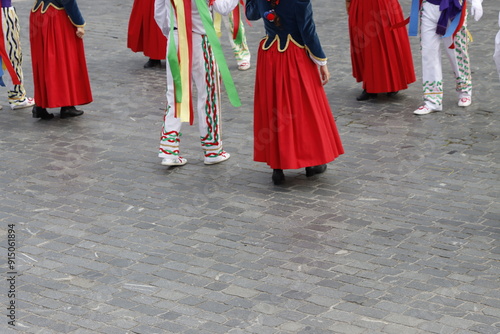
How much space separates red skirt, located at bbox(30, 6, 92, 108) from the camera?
9.13 m

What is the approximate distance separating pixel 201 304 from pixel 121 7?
10.3 m

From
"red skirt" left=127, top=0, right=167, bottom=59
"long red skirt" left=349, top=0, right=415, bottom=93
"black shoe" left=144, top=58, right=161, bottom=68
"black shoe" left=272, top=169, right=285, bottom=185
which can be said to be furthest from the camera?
"black shoe" left=144, top=58, right=161, bottom=68

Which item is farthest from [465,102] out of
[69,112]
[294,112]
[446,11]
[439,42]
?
[69,112]

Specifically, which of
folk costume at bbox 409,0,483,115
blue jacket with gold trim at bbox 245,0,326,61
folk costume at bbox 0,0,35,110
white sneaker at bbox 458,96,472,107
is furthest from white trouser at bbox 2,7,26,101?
white sneaker at bbox 458,96,472,107

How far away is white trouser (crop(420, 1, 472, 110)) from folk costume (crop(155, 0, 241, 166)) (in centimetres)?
224

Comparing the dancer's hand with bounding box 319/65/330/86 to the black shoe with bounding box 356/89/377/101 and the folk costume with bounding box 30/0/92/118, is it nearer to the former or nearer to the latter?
the black shoe with bounding box 356/89/377/101

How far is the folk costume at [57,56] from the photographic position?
358 inches

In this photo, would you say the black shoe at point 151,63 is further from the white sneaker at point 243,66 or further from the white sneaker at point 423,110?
the white sneaker at point 423,110

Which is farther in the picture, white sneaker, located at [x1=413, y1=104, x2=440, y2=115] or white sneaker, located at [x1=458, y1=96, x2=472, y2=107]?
white sneaker, located at [x1=458, y1=96, x2=472, y2=107]

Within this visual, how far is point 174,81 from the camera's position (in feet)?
25.3

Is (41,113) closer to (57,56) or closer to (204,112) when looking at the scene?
(57,56)

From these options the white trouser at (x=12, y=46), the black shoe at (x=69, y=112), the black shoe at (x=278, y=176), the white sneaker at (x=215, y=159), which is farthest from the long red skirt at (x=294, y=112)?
the white trouser at (x=12, y=46)

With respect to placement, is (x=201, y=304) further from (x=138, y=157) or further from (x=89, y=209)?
(x=138, y=157)

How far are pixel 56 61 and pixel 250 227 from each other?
12.0 feet
